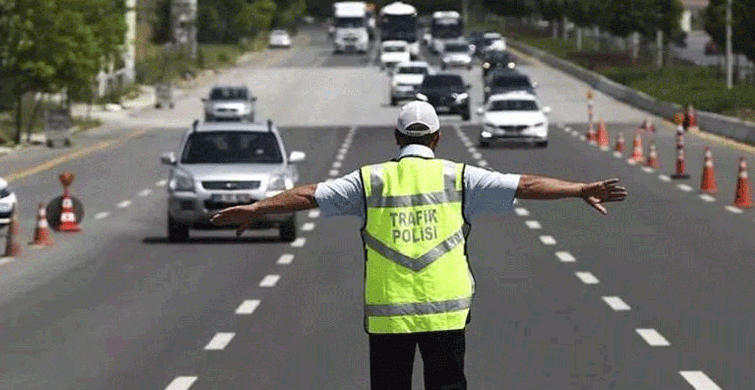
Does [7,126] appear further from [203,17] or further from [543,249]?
[203,17]

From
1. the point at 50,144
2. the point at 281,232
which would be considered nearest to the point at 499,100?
the point at 50,144

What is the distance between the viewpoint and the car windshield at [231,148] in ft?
94.7

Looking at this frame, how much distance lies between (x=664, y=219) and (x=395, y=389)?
23.8 meters

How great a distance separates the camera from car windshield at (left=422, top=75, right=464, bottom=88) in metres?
72.4

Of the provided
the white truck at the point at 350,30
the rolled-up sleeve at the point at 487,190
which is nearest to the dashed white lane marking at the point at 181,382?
the rolled-up sleeve at the point at 487,190

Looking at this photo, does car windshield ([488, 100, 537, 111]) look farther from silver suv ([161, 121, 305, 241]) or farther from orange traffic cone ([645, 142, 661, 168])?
silver suv ([161, 121, 305, 241])

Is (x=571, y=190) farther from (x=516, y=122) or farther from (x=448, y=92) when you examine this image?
→ (x=448, y=92)

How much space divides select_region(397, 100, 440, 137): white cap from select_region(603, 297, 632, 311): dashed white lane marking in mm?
11358

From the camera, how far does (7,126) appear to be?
61.1 m

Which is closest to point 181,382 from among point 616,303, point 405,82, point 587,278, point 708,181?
point 616,303

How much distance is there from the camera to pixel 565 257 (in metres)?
26.1

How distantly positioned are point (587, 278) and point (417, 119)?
1469 cm

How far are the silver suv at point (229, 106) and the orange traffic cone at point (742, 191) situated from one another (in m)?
35.7

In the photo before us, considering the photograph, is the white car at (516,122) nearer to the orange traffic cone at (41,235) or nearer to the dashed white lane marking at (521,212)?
the dashed white lane marking at (521,212)
